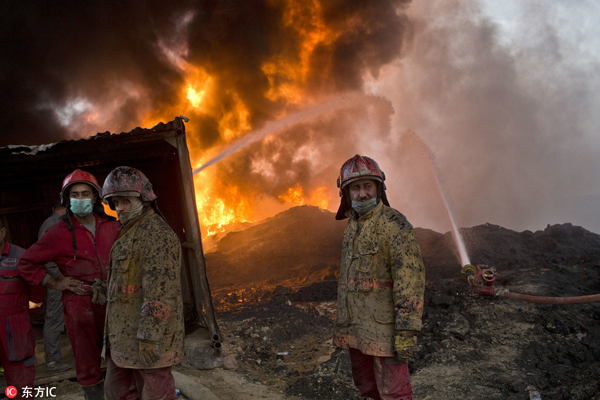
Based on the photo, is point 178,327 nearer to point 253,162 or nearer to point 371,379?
point 371,379

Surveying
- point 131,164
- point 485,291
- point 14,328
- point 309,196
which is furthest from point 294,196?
point 14,328

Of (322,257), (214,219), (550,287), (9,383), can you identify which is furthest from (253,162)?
(9,383)

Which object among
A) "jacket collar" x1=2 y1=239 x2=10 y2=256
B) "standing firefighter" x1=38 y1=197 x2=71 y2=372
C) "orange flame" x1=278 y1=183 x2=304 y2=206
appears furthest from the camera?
"orange flame" x1=278 y1=183 x2=304 y2=206

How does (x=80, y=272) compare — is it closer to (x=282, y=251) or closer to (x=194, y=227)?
(x=194, y=227)

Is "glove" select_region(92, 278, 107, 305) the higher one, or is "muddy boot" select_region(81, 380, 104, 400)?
"glove" select_region(92, 278, 107, 305)

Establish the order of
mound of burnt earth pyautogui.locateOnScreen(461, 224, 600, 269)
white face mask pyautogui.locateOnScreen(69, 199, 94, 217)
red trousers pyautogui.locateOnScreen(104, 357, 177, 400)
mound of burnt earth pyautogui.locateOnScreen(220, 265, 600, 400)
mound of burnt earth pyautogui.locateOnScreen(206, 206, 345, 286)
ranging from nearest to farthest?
red trousers pyautogui.locateOnScreen(104, 357, 177, 400)
white face mask pyautogui.locateOnScreen(69, 199, 94, 217)
mound of burnt earth pyautogui.locateOnScreen(220, 265, 600, 400)
mound of burnt earth pyautogui.locateOnScreen(461, 224, 600, 269)
mound of burnt earth pyautogui.locateOnScreen(206, 206, 345, 286)

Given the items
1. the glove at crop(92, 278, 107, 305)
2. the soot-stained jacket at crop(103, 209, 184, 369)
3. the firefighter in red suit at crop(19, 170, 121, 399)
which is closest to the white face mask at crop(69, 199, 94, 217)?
the firefighter in red suit at crop(19, 170, 121, 399)

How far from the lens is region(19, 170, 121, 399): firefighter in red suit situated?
336cm

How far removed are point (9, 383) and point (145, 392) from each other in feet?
6.76

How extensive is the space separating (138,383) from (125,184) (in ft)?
5.25

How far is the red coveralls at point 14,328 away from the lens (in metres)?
3.51

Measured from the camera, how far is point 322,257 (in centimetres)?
1581

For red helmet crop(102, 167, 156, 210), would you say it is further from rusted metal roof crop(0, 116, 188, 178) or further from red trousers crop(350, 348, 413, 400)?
rusted metal roof crop(0, 116, 188, 178)

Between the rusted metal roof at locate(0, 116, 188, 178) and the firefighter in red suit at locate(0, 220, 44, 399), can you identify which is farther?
the rusted metal roof at locate(0, 116, 188, 178)
